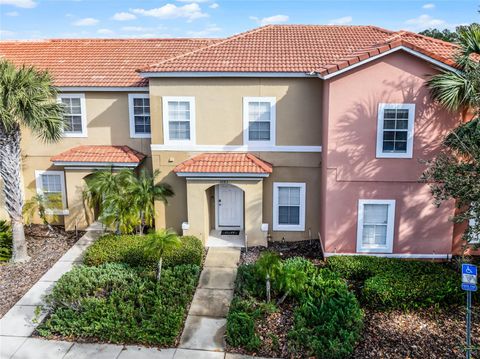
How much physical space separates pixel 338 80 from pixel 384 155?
2848 millimetres

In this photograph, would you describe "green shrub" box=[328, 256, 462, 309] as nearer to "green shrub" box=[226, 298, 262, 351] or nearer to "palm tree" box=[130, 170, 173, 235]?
"green shrub" box=[226, 298, 262, 351]

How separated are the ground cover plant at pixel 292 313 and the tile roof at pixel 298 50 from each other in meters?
6.41

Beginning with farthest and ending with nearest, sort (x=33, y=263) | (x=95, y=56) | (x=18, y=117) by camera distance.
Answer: (x=95, y=56), (x=33, y=263), (x=18, y=117)

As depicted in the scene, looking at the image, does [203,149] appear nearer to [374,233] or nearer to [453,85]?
[374,233]

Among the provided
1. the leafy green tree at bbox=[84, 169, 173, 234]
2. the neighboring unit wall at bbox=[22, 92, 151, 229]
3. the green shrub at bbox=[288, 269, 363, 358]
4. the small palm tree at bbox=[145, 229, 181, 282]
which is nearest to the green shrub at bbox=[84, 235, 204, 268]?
→ the leafy green tree at bbox=[84, 169, 173, 234]

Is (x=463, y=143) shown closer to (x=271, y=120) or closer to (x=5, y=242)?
(x=271, y=120)

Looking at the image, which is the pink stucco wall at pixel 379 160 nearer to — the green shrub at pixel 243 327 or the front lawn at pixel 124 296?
the green shrub at pixel 243 327

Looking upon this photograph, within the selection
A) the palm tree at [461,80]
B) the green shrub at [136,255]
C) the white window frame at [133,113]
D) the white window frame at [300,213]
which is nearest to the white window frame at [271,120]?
the white window frame at [300,213]

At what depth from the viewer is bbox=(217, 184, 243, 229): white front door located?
1795 centimetres

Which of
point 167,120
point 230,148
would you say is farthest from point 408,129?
point 167,120

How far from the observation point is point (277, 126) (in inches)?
661

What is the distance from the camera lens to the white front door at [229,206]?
1795cm

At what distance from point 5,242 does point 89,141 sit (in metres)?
4.96

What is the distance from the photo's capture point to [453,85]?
44.5 ft
